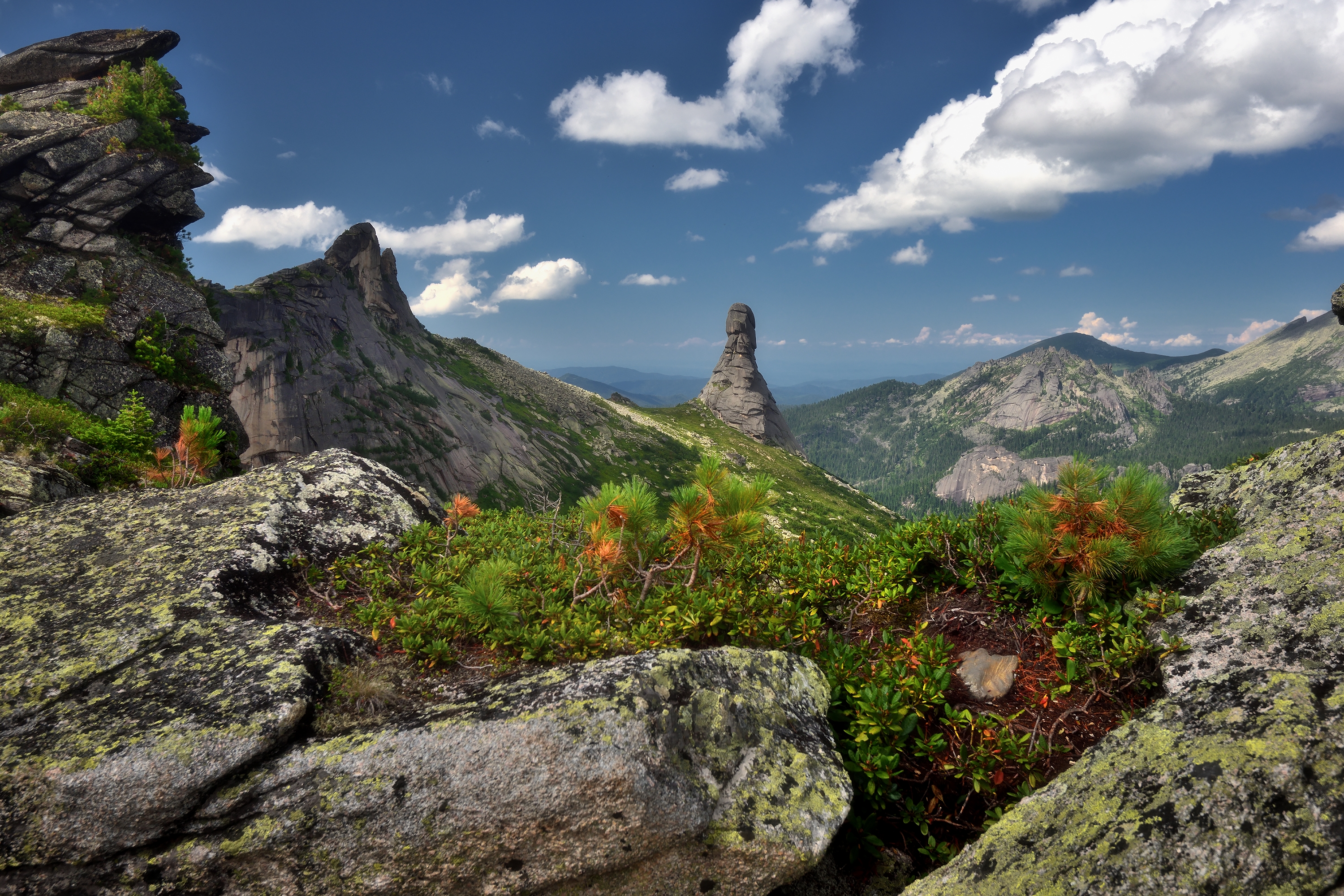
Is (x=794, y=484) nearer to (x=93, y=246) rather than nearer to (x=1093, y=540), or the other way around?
(x=93, y=246)

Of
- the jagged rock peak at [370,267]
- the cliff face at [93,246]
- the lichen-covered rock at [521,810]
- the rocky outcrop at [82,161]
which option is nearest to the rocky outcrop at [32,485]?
the lichen-covered rock at [521,810]

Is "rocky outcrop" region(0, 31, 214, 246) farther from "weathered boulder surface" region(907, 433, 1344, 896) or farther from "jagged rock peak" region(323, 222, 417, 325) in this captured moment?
"jagged rock peak" region(323, 222, 417, 325)

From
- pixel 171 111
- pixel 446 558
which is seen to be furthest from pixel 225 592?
pixel 171 111

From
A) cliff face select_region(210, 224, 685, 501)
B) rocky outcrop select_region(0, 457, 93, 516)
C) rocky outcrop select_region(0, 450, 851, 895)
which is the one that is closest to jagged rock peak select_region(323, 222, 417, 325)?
cliff face select_region(210, 224, 685, 501)

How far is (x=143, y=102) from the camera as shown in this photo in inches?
1385

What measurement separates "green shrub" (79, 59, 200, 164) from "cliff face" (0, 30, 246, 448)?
0.50 meters

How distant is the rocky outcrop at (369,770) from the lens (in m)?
4.68

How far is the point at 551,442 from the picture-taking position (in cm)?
11606

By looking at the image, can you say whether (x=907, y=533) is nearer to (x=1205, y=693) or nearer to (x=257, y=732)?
(x=1205, y=693)

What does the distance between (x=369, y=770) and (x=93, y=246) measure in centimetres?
4018

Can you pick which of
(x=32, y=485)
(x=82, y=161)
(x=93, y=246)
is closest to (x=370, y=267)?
(x=82, y=161)

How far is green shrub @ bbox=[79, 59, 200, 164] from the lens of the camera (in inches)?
1353

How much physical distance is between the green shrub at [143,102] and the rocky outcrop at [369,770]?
44.8 metres

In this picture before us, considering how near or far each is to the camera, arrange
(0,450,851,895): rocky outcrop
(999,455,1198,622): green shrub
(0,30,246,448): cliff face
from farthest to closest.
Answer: (0,30,246,448): cliff face, (999,455,1198,622): green shrub, (0,450,851,895): rocky outcrop
